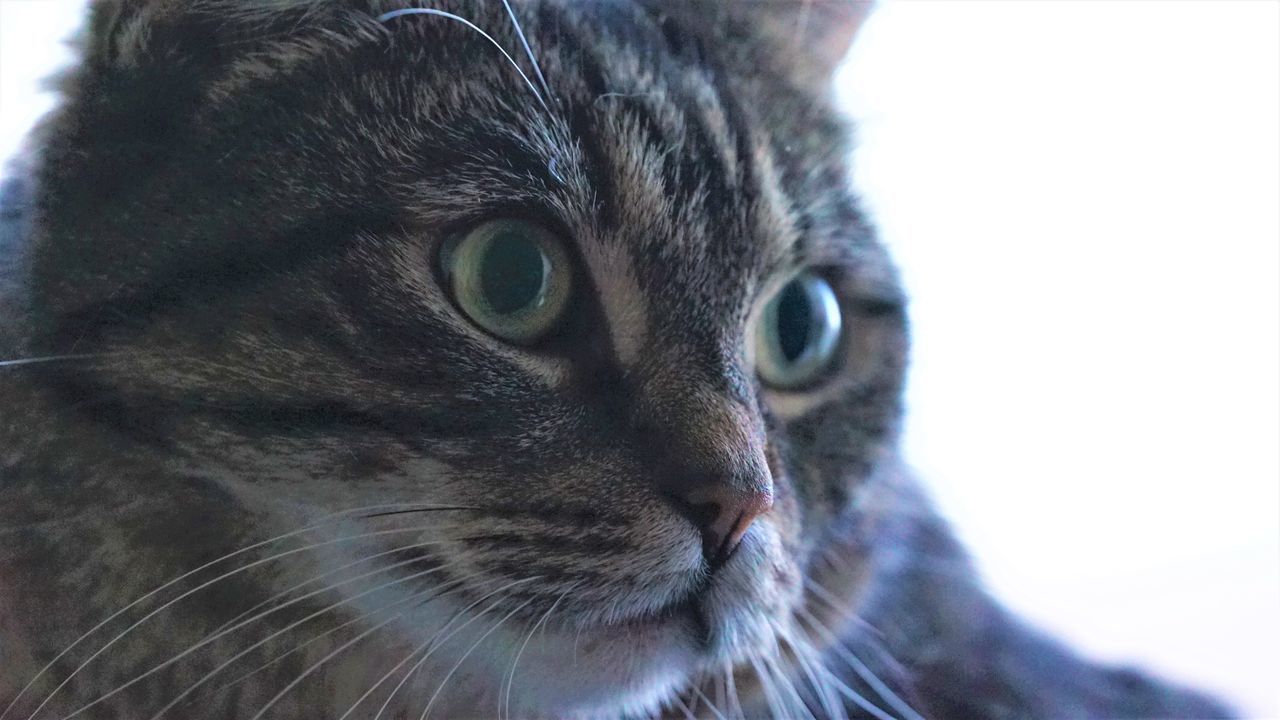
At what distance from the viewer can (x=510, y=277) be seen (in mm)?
558

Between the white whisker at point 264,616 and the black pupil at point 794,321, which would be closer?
the white whisker at point 264,616

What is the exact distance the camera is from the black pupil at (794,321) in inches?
28.6

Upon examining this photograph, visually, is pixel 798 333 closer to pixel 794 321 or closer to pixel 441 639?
pixel 794 321

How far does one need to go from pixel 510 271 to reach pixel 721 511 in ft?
0.59

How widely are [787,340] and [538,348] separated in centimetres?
24

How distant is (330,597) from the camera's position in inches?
20.7

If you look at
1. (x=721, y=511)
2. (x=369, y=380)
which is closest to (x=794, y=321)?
(x=721, y=511)

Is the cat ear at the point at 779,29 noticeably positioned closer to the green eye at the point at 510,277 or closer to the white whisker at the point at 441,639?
the green eye at the point at 510,277

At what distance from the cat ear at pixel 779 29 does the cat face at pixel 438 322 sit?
0.11 metres

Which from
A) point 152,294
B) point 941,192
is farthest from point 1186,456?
point 152,294

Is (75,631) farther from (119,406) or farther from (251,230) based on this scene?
(251,230)

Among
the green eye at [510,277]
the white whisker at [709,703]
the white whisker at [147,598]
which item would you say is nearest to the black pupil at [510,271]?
the green eye at [510,277]

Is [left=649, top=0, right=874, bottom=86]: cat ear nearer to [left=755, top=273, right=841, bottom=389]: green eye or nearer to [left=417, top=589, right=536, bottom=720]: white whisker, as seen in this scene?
[left=755, top=273, right=841, bottom=389]: green eye

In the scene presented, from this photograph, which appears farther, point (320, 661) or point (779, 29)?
point (779, 29)
